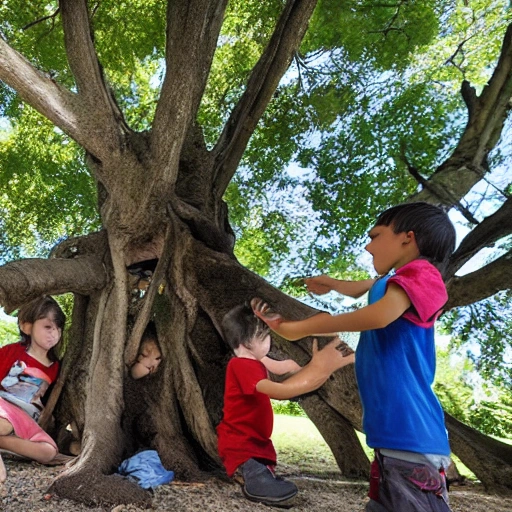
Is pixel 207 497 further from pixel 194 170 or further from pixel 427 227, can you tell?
pixel 194 170

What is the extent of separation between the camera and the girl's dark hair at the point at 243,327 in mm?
2105

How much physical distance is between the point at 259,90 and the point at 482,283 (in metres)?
1.96

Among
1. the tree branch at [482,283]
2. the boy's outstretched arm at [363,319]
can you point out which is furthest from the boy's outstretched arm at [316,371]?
the tree branch at [482,283]

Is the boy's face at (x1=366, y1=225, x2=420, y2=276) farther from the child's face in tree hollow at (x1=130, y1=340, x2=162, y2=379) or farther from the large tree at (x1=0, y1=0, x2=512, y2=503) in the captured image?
the child's face in tree hollow at (x1=130, y1=340, x2=162, y2=379)

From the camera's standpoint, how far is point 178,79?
2805mm

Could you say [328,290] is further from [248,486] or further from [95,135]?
[95,135]

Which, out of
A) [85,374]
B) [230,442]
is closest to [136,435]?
[85,374]

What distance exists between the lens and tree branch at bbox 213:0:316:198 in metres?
3.45

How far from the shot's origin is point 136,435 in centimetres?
253

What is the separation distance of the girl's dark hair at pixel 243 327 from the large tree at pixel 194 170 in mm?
331

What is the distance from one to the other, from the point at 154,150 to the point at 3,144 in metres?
3.00

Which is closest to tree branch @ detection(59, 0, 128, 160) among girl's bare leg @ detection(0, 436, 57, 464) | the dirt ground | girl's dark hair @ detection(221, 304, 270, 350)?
girl's dark hair @ detection(221, 304, 270, 350)

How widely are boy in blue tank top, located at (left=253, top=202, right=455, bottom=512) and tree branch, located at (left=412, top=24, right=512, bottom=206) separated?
2867mm

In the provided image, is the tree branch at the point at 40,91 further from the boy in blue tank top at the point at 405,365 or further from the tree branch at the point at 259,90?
the boy in blue tank top at the point at 405,365
